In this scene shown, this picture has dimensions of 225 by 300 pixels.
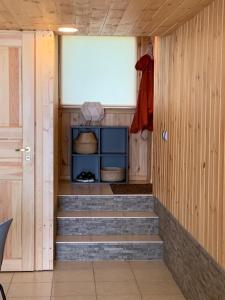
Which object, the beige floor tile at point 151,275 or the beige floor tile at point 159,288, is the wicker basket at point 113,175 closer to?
the beige floor tile at point 151,275

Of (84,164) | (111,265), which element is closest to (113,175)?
(84,164)

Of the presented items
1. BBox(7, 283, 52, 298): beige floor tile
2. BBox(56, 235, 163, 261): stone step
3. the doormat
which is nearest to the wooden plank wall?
BBox(56, 235, 163, 261): stone step

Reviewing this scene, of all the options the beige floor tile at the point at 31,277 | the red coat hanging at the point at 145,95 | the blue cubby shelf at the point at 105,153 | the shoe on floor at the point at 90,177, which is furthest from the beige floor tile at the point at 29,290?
the red coat hanging at the point at 145,95

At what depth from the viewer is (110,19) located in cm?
391

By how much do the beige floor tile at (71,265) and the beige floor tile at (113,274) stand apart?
0.50 ft

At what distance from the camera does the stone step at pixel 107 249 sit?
16.2 ft

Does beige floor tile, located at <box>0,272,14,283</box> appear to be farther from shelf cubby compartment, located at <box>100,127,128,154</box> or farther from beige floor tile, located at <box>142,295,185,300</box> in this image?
shelf cubby compartment, located at <box>100,127,128,154</box>

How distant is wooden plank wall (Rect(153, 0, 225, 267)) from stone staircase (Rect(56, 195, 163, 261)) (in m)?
0.43

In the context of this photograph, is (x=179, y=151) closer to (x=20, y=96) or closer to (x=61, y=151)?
(x=20, y=96)

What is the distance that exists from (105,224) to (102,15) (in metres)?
2.27

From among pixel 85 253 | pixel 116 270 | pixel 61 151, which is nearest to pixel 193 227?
pixel 116 270

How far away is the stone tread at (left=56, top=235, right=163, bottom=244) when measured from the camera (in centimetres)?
497

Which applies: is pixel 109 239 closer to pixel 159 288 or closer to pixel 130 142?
pixel 159 288

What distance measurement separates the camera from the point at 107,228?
5.19m
